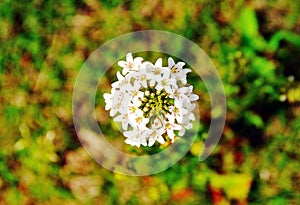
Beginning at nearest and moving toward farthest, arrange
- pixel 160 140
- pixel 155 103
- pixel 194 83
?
pixel 155 103
pixel 160 140
pixel 194 83

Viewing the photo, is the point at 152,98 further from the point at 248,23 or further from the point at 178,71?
the point at 248,23

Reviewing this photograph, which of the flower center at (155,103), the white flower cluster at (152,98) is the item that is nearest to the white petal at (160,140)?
the white flower cluster at (152,98)

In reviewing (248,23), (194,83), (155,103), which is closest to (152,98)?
(155,103)

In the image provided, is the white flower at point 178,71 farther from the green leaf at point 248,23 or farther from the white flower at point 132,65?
the green leaf at point 248,23

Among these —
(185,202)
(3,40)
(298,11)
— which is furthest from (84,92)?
(298,11)

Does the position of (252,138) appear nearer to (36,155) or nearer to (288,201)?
(288,201)
